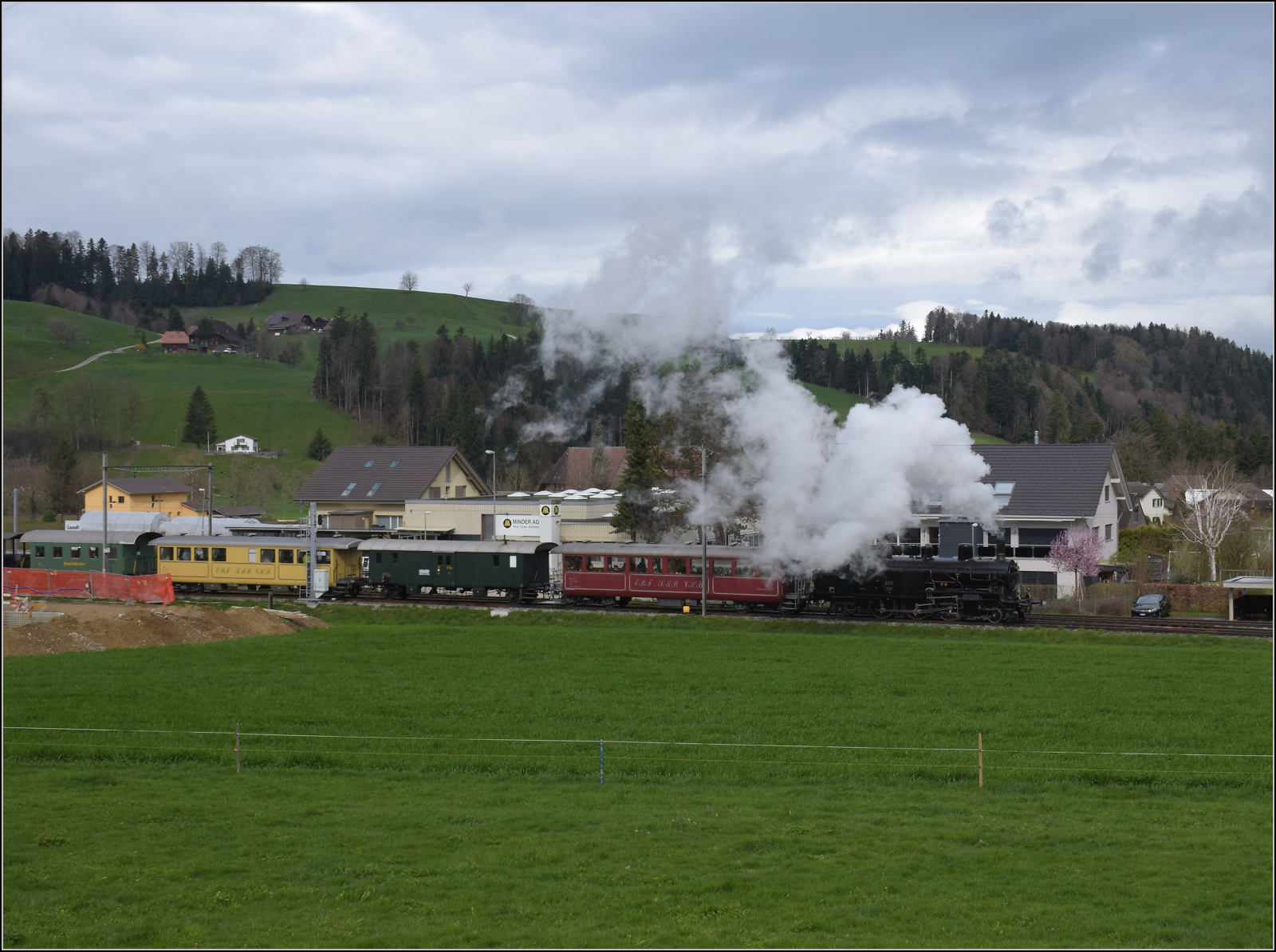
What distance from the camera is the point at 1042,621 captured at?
126 feet

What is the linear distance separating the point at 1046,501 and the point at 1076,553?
403 cm

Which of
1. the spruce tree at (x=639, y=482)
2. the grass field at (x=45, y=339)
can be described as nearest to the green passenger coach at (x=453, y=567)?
the spruce tree at (x=639, y=482)

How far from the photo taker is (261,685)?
25.3 m

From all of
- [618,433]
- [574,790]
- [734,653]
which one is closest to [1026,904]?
[574,790]

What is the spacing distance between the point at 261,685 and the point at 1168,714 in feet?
71.3

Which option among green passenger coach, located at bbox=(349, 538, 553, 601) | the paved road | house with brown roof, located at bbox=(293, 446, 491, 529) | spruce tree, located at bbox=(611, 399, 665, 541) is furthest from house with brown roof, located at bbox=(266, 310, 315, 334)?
green passenger coach, located at bbox=(349, 538, 553, 601)

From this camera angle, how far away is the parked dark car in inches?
1582

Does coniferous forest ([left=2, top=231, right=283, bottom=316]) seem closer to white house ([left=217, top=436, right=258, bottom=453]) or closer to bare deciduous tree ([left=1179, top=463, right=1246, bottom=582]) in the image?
white house ([left=217, top=436, right=258, bottom=453])

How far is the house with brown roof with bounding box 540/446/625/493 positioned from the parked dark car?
43317 millimetres

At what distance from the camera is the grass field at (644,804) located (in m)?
11.1

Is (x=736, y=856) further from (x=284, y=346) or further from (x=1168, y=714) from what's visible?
(x=284, y=346)

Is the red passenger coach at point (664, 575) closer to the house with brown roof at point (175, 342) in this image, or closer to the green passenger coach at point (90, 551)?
the green passenger coach at point (90, 551)

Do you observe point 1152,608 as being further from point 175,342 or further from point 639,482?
point 175,342

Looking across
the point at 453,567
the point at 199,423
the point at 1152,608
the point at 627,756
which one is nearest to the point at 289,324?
the point at 199,423
